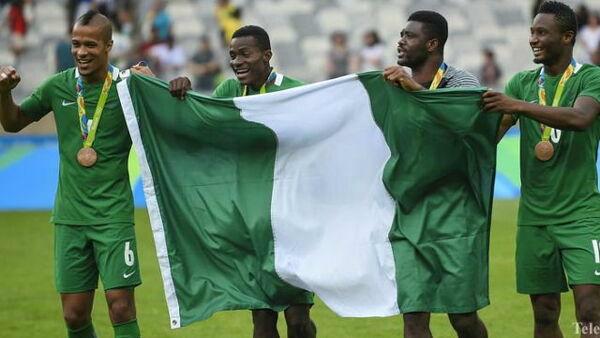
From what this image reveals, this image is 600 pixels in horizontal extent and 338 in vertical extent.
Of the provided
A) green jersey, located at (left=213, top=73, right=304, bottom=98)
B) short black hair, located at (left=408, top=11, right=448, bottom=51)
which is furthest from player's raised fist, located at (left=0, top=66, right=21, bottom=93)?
short black hair, located at (left=408, top=11, right=448, bottom=51)

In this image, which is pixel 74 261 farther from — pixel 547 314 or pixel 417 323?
pixel 547 314

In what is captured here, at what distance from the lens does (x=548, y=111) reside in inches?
302

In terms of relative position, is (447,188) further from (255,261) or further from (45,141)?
(45,141)

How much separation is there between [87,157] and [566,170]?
2.98 m

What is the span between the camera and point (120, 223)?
8.11 m

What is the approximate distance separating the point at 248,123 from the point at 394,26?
1951cm

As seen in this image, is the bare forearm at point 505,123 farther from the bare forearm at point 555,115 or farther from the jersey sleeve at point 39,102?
the jersey sleeve at point 39,102

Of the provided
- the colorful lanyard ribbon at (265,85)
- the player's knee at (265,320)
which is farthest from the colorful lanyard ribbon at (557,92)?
A: the player's knee at (265,320)

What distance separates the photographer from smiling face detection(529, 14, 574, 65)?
8055mm

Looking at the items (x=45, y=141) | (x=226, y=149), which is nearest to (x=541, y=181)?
(x=226, y=149)

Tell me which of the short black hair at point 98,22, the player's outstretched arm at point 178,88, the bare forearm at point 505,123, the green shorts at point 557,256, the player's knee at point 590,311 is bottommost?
the player's knee at point 590,311

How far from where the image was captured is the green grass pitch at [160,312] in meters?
10.4

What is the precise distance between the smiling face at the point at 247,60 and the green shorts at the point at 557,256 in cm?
203

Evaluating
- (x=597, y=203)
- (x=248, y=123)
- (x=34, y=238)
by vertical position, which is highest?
(x=248, y=123)
